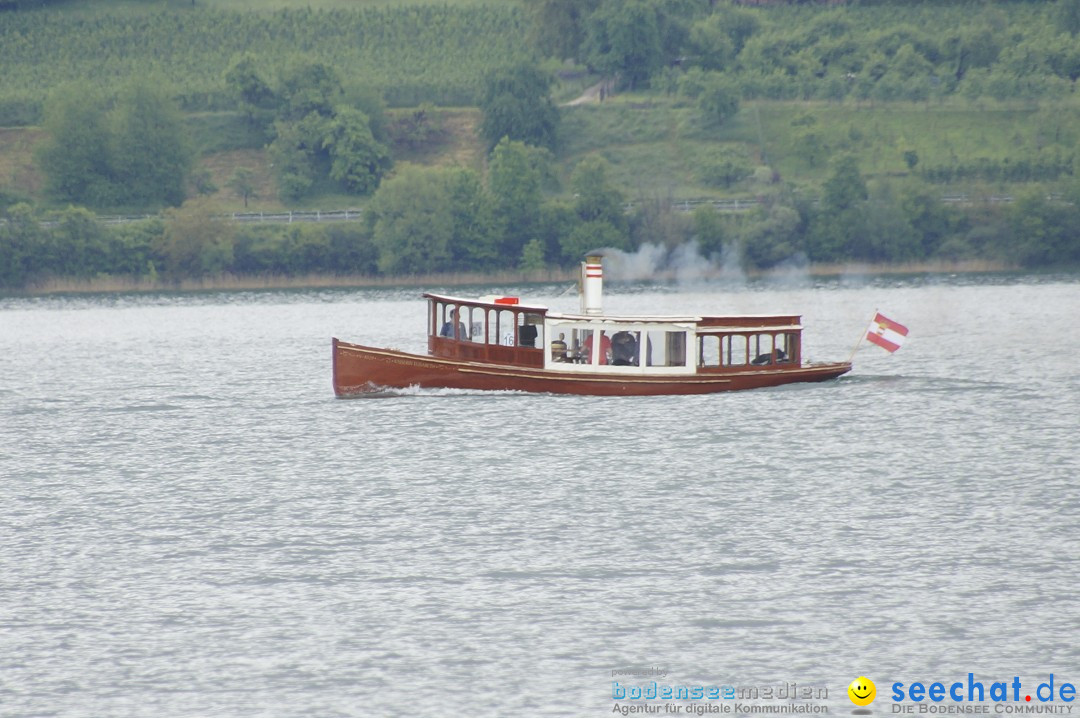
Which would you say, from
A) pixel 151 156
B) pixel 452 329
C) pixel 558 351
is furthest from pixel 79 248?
pixel 558 351

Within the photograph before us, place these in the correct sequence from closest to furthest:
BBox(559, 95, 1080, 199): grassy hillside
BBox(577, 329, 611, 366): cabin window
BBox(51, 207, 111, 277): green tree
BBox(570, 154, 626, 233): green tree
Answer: BBox(577, 329, 611, 366): cabin window, BBox(51, 207, 111, 277): green tree, BBox(570, 154, 626, 233): green tree, BBox(559, 95, 1080, 199): grassy hillside

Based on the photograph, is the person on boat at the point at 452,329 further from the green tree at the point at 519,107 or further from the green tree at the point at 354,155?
the green tree at the point at 519,107

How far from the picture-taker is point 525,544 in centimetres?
3550

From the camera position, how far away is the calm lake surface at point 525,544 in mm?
26719

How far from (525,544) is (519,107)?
504 feet

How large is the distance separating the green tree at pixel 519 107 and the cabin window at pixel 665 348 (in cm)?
12727

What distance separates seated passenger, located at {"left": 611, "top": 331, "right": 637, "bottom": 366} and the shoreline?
296 ft

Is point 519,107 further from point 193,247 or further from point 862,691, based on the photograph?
point 862,691

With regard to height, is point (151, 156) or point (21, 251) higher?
point (151, 156)

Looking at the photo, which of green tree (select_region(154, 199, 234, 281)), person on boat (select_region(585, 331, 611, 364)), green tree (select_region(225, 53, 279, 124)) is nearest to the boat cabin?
person on boat (select_region(585, 331, 611, 364))

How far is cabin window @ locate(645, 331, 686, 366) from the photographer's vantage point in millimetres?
57312

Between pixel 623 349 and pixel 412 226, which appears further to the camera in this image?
pixel 412 226

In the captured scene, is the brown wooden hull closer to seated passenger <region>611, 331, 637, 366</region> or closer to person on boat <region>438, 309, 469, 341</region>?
seated passenger <region>611, 331, 637, 366</region>

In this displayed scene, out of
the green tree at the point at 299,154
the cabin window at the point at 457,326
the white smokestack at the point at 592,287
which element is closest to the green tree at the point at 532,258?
the green tree at the point at 299,154
